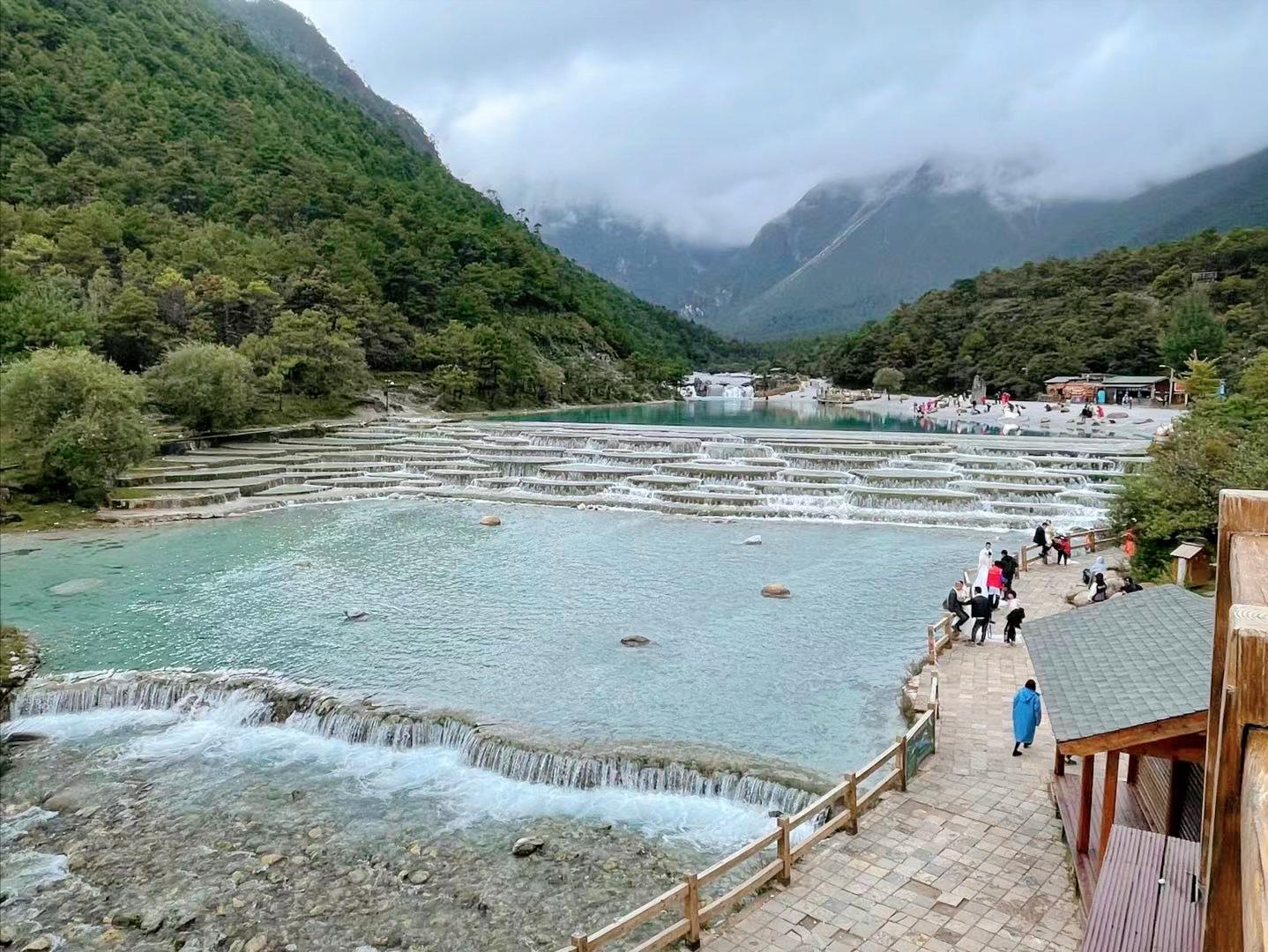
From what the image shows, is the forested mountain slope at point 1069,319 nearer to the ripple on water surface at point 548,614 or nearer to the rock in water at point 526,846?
the ripple on water surface at point 548,614

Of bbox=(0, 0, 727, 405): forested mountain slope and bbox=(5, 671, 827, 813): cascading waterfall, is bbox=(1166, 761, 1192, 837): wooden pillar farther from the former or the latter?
bbox=(0, 0, 727, 405): forested mountain slope

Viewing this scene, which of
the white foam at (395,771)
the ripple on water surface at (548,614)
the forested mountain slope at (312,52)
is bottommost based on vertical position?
the white foam at (395,771)

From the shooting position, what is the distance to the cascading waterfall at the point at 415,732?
11.0m

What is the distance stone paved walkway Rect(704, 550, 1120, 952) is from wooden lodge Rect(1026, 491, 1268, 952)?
414mm

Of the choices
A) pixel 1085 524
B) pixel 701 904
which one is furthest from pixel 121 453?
pixel 1085 524

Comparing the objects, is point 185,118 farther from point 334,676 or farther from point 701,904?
point 701,904

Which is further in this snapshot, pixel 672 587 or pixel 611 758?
pixel 672 587

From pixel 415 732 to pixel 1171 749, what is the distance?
1022cm

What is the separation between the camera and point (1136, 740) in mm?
6121

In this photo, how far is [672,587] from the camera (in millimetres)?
20219

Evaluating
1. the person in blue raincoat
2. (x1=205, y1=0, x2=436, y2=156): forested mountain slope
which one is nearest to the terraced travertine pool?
the person in blue raincoat

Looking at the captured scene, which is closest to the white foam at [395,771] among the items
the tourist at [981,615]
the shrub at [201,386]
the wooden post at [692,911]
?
the wooden post at [692,911]

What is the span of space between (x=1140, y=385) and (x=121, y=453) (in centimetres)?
6850

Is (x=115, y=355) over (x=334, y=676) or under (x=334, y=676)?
over
